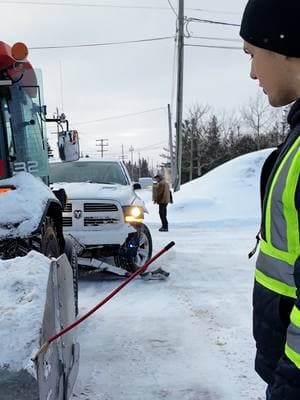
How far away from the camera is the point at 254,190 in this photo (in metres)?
18.8

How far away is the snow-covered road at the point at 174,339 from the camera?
12.4 ft

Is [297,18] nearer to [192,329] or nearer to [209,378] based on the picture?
[209,378]

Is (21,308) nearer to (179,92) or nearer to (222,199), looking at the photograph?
(222,199)

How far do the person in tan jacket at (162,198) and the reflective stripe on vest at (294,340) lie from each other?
41.7ft

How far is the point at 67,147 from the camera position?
18.1 feet

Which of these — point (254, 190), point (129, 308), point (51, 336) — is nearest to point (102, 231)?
point (129, 308)

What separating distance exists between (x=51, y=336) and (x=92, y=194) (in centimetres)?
525

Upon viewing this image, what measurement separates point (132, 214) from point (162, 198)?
272 inches

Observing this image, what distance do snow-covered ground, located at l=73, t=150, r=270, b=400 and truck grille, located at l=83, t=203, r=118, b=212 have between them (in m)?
1.00

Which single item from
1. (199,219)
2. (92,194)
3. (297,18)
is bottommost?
(199,219)

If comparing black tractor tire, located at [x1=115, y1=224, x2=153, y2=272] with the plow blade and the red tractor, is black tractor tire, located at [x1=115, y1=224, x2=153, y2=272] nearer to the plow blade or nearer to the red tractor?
the red tractor

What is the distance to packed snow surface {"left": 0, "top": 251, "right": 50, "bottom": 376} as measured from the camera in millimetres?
2012

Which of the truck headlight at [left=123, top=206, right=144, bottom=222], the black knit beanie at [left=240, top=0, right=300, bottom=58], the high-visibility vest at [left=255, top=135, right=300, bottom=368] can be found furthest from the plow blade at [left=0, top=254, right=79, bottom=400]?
the truck headlight at [left=123, top=206, right=144, bottom=222]

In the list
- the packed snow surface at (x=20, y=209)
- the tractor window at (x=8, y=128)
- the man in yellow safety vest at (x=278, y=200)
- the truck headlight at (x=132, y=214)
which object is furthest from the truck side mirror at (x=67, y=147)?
the man in yellow safety vest at (x=278, y=200)
